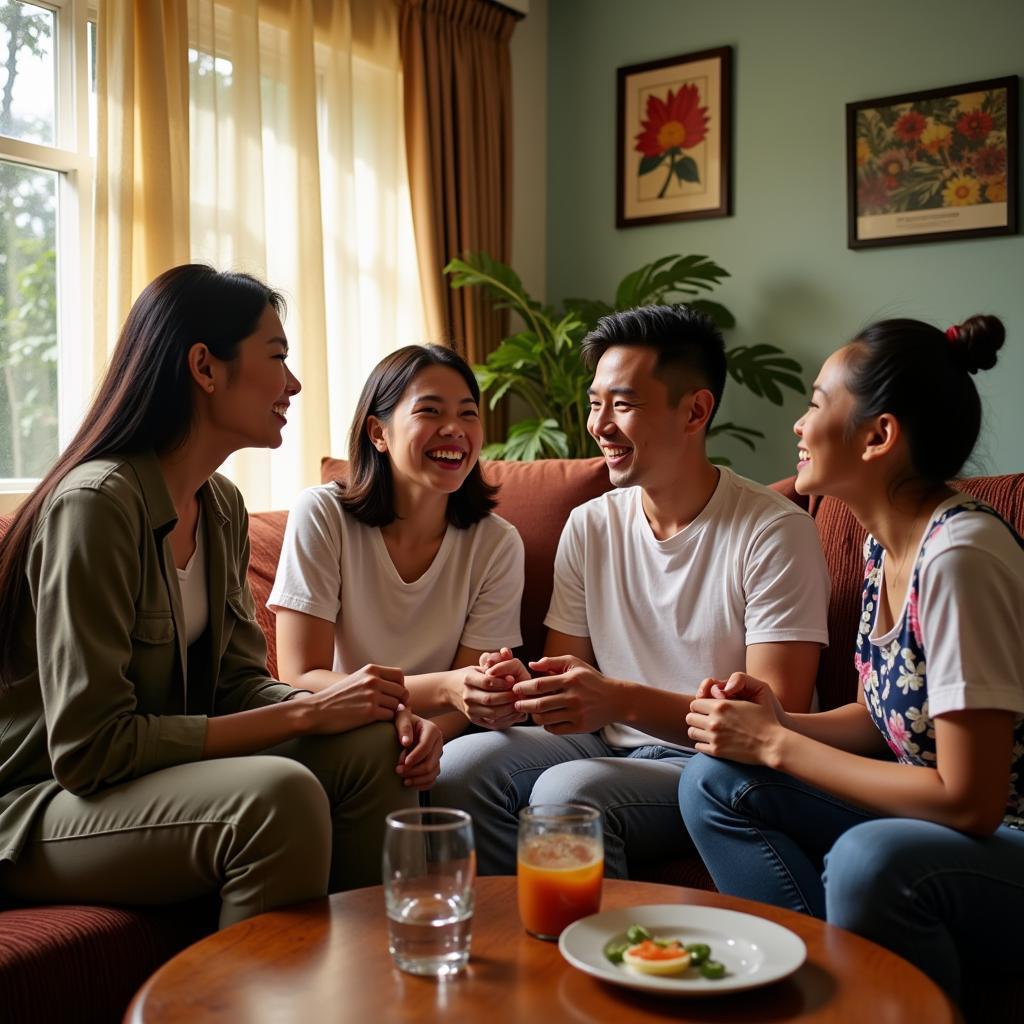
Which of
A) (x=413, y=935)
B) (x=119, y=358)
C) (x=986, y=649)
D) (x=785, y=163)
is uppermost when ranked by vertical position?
(x=785, y=163)

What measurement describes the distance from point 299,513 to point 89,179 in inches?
50.9

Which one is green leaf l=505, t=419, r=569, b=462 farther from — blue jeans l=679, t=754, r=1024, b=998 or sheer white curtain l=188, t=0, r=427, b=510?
blue jeans l=679, t=754, r=1024, b=998

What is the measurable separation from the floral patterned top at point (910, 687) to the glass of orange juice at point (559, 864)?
1.70 feet

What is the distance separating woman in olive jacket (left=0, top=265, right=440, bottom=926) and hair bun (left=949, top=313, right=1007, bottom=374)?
93 cm

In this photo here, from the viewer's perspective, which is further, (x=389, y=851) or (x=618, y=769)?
(x=618, y=769)

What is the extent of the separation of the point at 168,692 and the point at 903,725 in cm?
103

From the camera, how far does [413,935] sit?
1.14 m

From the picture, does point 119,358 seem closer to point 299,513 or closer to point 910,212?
point 299,513

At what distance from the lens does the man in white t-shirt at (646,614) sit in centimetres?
186

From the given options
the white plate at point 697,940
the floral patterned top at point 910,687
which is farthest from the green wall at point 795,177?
the white plate at point 697,940

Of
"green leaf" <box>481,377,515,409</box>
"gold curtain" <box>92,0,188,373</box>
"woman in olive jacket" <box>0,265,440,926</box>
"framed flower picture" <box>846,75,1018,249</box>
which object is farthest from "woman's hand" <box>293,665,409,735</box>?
"framed flower picture" <box>846,75,1018,249</box>

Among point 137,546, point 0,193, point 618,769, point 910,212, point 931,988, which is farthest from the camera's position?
point 910,212

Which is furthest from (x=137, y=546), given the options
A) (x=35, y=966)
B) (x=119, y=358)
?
(x=35, y=966)

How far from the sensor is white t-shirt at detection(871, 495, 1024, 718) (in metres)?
1.32
